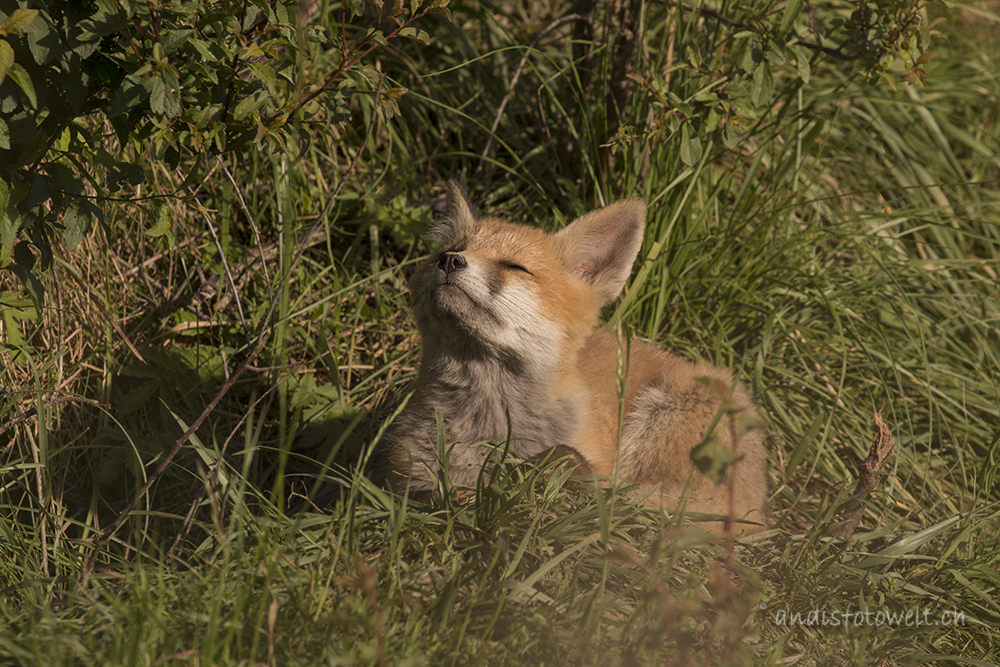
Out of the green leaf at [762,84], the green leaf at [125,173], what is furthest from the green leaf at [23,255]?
the green leaf at [762,84]

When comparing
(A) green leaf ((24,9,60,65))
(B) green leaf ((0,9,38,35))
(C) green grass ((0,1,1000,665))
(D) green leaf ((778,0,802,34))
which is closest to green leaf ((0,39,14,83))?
(B) green leaf ((0,9,38,35))

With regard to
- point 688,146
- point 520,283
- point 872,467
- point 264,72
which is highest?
point 264,72

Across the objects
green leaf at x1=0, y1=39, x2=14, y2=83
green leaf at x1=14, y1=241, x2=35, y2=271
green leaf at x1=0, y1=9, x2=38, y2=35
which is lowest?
green leaf at x1=14, y1=241, x2=35, y2=271

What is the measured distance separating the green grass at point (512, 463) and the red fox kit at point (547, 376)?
335 millimetres

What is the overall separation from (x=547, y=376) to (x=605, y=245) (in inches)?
29.7

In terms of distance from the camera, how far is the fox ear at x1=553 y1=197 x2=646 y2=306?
11.5ft

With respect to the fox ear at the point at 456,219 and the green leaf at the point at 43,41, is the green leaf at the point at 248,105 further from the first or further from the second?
the fox ear at the point at 456,219

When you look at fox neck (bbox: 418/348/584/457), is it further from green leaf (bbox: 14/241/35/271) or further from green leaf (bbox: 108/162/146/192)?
green leaf (bbox: 14/241/35/271)

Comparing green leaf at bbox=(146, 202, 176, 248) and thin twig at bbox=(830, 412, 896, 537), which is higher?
green leaf at bbox=(146, 202, 176, 248)

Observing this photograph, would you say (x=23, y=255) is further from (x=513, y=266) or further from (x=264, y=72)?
(x=513, y=266)

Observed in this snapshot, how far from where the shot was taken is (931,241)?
514cm

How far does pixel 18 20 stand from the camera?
2.06m

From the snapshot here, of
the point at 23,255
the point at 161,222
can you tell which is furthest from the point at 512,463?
the point at 23,255

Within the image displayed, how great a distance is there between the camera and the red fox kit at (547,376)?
318cm
